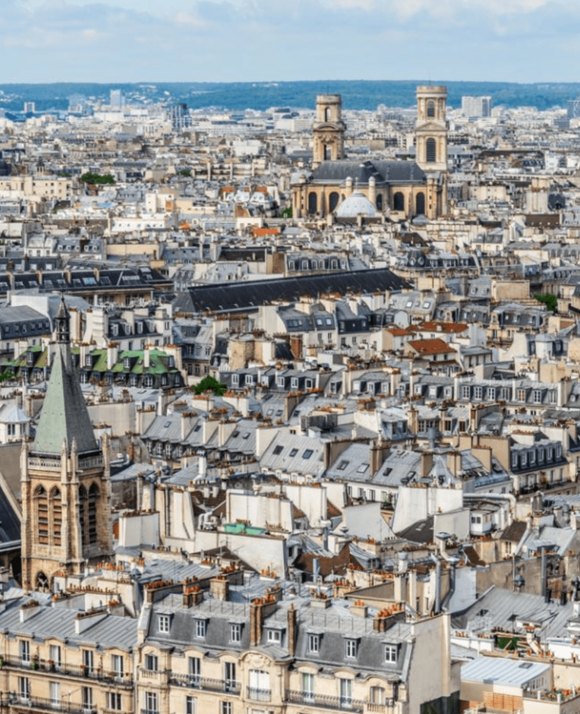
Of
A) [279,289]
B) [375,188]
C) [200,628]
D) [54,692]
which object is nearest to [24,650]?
[54,692]

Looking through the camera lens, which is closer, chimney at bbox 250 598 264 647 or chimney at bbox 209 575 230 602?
chimney at bbox 250 598 264 647

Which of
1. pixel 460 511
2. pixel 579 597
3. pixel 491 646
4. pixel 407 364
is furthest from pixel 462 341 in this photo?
pixel 491 646

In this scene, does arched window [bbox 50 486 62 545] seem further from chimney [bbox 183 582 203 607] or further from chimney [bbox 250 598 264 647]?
chimney [bbox 250 598 264 647]

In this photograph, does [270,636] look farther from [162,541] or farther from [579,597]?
[162,541]

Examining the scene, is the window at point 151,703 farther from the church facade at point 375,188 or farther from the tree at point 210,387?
the church facade at point 375,188

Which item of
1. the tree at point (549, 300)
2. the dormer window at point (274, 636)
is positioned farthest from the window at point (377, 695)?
the tree at point (549, 300)

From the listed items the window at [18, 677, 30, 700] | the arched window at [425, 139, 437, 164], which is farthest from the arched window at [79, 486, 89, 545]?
the arched window at [425, 139, 437, 164]

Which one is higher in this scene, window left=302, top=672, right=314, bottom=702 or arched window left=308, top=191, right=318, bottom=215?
window left=302, top=672, right=314, bottom=702
